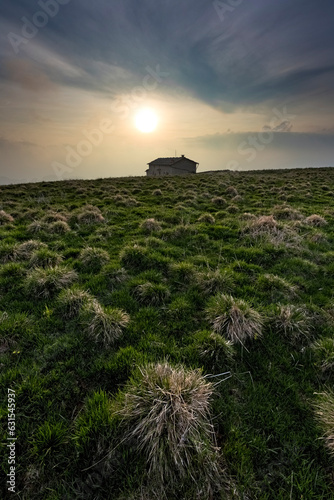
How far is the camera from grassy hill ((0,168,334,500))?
265cm

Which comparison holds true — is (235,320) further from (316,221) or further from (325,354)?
(316,221)

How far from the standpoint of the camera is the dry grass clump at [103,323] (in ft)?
14.5

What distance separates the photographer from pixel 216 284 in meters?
6.04

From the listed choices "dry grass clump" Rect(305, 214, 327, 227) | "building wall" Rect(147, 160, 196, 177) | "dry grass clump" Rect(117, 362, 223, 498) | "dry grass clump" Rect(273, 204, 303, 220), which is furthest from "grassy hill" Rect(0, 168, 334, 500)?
"building wall" Rect(147, 160, 196, 177)

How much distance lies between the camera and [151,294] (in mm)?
5715

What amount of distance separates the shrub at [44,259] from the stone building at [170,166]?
184 feet

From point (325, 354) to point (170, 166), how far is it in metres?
61.0

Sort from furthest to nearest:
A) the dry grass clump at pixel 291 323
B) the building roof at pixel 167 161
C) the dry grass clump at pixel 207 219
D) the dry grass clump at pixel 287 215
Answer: the building roof at pixel 167 161
the dry grass clump at pixel 287 215
the dry grass clump at pixel 207 219
the dry grass clump at pixel 291 323

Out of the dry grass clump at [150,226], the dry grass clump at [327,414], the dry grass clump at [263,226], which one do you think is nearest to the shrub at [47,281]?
the dry grass clump at [150,226]

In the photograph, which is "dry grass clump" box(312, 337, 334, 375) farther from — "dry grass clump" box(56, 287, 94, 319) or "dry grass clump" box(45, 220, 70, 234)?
"dry grass clump" box(45, 220, 70, 234)

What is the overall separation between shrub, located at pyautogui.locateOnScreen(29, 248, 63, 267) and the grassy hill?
0.13ft

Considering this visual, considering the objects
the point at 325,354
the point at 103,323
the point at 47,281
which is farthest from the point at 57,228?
the point at 325,354

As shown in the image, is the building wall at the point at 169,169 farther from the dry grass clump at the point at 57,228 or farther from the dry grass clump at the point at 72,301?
the dry grass clump at the point at 72,301

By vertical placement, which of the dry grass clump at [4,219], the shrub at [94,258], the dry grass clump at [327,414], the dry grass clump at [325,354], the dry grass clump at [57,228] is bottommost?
the dry grass clump at [327,414]
